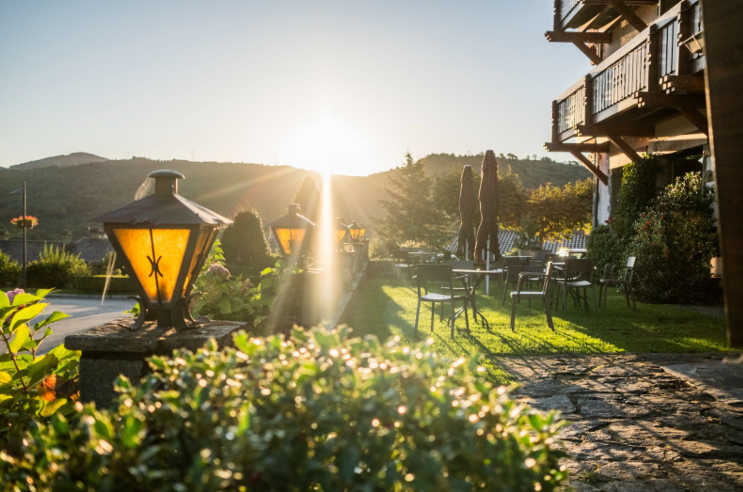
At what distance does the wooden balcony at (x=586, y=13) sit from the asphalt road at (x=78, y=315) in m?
12.9

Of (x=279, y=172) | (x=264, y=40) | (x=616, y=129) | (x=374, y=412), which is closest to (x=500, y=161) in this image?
(x=279, y=172)

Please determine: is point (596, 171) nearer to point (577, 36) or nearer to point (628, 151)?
point (628, 151)

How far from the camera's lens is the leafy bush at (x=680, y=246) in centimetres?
1013

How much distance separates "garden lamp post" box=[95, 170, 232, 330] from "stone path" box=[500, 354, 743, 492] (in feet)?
6.28

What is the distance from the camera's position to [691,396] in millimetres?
4422

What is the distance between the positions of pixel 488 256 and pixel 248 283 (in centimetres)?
759

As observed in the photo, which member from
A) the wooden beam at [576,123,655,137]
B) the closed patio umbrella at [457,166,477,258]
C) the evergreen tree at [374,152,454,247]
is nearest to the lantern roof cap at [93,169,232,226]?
the closed patio umbrella at [457,166,477,258]

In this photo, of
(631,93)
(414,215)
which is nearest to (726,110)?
(631,93)

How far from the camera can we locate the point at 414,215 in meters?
30.9

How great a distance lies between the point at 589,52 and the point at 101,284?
17.5 metres

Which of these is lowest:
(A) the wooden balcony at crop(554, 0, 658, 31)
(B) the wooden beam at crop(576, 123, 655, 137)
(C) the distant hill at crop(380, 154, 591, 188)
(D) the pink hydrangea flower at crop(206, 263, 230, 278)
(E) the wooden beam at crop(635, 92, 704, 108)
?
(D) the pink hydrangea flower at crop(206, 263, 230, 278)

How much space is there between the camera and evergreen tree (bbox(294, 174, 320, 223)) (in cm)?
1521

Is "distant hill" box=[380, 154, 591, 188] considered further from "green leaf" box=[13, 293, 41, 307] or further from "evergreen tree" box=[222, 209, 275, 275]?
"green leaf" box=[13, 293, 41, 307]

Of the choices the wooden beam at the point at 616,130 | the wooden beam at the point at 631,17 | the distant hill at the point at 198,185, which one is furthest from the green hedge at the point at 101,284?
the distant hill at the point at 198,185
